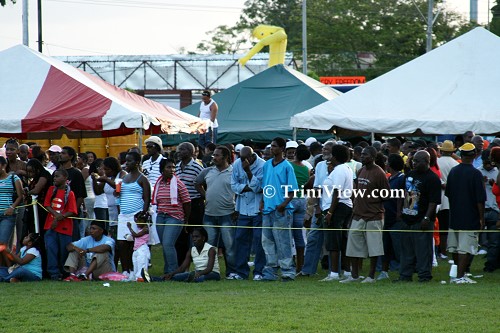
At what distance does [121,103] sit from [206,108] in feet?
17.8

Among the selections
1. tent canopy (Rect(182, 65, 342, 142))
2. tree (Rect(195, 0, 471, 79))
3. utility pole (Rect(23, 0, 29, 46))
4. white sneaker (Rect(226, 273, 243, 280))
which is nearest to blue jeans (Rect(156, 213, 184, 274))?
white sneaker (Rect(226, 273, 243, 280))

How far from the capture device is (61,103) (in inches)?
748

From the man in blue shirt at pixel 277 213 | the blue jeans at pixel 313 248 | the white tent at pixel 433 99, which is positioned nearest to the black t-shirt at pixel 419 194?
the blue jeans at pixel 313 248

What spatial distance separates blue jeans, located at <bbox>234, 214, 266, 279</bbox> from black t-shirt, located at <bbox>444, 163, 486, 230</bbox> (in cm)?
295

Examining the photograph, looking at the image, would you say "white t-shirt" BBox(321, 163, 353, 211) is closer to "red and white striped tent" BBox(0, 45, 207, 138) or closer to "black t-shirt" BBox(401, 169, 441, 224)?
Result: "black t-shirt" BBox(401, 169, 441, 224)

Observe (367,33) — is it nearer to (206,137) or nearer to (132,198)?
(206,137)

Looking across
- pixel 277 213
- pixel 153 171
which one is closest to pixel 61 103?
pixel 153 171

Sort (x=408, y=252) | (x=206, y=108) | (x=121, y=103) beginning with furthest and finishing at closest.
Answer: (x=206, y=108), (x=121, y=103), (x=408, y=252)

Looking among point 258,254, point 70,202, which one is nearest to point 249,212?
point 258,254

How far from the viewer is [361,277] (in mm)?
14281

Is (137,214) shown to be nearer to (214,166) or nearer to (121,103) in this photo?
(214,166)

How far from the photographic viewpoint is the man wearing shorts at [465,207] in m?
13.3

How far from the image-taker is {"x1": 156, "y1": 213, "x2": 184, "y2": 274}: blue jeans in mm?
14289

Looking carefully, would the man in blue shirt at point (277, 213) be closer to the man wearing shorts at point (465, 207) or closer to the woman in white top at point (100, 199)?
the man wearing shorts at point (465, 207)
